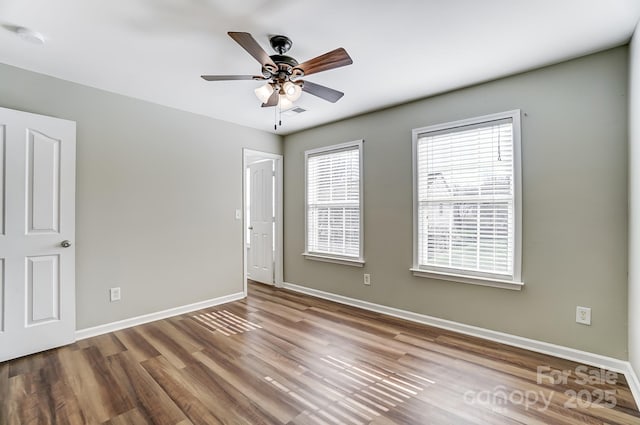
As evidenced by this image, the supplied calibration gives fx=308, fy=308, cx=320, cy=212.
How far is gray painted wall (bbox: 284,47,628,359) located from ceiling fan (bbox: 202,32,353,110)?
63.6 inches

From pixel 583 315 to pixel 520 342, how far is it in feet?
1.78

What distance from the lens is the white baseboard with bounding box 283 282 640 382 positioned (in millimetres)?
2307

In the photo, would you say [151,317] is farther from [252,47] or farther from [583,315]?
[583,315]

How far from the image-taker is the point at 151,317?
11.4 ft

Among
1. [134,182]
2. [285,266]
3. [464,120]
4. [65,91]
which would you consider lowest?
[285,266]

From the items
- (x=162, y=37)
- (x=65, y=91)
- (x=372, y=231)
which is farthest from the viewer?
(x=372, y=231)

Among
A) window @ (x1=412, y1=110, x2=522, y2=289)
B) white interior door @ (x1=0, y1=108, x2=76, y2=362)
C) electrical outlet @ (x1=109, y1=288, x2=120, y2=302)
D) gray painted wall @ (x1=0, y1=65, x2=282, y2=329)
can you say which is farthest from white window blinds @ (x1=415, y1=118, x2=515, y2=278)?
white interior door @ (x1=0, y1=108, x2=76, y2=362)

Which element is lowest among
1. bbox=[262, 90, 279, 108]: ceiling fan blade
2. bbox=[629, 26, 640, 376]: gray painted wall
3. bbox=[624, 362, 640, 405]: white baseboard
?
bbox=[624, 362, 640, 405]: white baseboard

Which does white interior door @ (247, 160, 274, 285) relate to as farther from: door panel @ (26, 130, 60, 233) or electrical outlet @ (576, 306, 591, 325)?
electrical outlet @ (576, 306, 591, 325)

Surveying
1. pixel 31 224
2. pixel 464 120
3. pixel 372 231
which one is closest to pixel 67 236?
pixel 31 224

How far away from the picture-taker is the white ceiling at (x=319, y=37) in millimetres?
1916

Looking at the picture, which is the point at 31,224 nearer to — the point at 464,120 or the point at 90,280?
the point at 90,280

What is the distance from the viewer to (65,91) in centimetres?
294

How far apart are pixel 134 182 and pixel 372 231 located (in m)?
2.79
